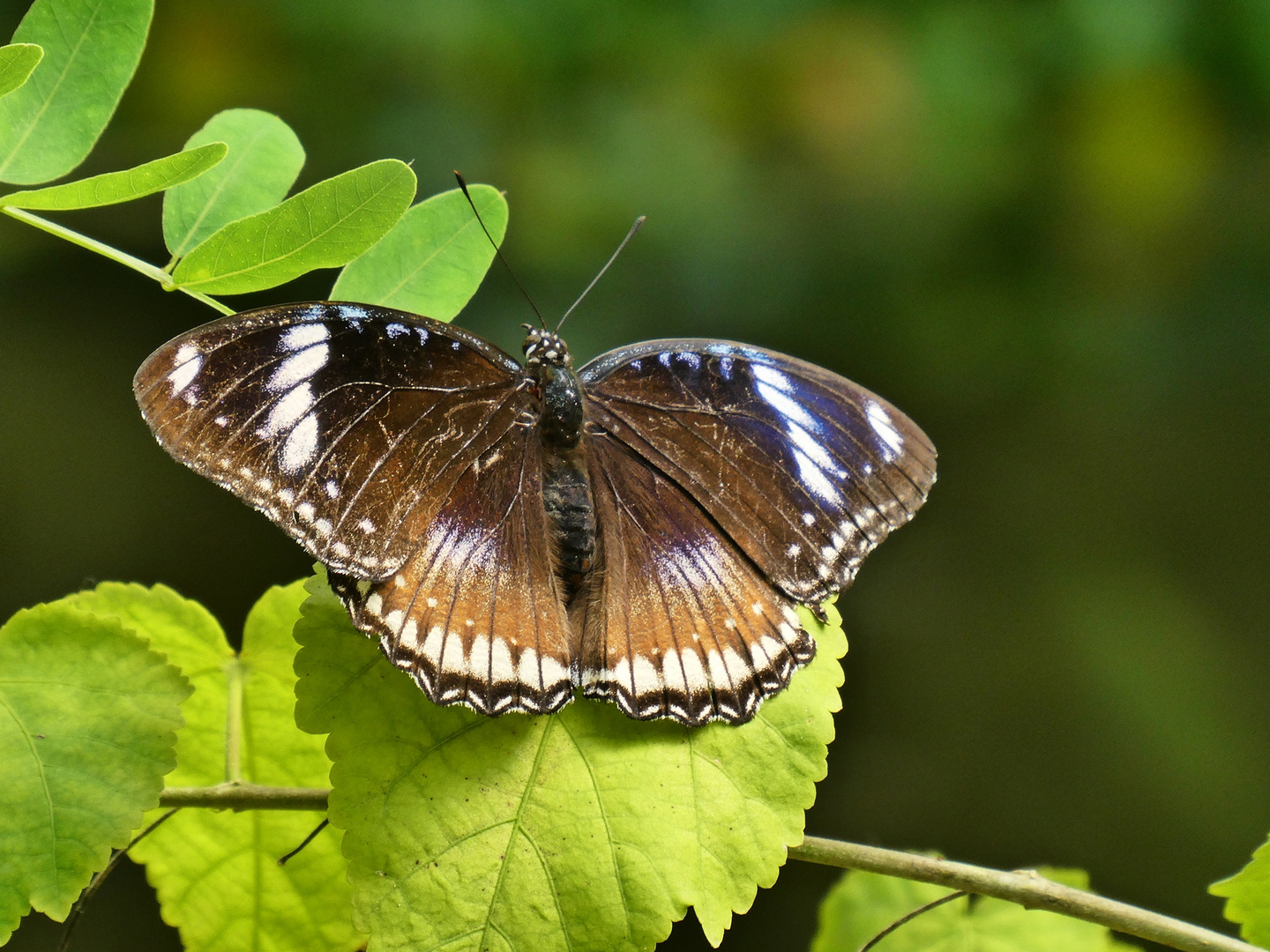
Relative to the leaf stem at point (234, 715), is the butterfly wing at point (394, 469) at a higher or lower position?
higher

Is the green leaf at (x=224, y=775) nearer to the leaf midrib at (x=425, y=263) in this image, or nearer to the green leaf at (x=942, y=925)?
the leaf midrib at (x=425, y=263)

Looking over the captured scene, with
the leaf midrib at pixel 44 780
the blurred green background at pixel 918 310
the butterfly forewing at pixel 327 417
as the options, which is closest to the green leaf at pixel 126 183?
the butterfly forewing at pixel 327 417

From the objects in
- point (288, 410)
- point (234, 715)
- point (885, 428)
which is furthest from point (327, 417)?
point (885, 428)

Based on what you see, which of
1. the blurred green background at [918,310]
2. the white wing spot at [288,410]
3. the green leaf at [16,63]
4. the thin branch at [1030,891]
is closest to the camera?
the green leaf at [16,63]

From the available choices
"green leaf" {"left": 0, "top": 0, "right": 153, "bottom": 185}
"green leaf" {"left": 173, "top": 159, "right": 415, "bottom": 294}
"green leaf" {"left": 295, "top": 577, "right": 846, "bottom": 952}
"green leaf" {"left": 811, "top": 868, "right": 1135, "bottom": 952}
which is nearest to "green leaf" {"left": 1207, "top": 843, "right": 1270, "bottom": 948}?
"green leaf" {"left": 295, "top": 577, "right": 846, "bottom": 952}

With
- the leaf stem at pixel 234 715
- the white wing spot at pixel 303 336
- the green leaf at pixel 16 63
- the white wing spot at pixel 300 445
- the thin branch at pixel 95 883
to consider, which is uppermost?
the green leaf at pixel 16 63

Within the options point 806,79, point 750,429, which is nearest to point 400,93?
point 806,79

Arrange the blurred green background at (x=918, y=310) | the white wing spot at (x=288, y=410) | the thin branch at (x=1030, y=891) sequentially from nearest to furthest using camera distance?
1. the thin branch at (x=1030, y=891)
2. the white wing spot at (x=288, y=410)
3. the blurred green background at (x=918, y=310)

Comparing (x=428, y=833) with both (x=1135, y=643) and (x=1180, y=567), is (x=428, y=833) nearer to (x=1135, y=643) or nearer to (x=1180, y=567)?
(x=1135, y=643)
